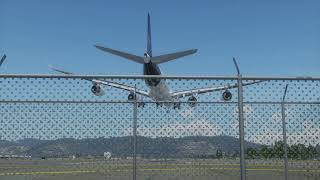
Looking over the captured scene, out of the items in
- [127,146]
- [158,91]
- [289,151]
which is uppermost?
[158,91]

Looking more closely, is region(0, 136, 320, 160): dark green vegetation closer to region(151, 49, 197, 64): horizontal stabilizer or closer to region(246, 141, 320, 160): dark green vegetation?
region(246, 141, 320, 160): dark green vegetation

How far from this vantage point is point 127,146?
7098mm

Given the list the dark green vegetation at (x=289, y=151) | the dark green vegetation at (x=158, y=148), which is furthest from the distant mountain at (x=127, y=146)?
the dark green vegetation at (x=289, y=151)

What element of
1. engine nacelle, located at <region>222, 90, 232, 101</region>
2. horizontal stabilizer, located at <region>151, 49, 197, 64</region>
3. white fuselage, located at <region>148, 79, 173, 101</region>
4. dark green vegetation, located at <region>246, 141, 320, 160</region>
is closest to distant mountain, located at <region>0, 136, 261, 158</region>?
dark green vegetation, located at <region>246, 141, 320, 160</region>

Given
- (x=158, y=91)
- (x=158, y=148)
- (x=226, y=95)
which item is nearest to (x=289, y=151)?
(x=226, y=95)

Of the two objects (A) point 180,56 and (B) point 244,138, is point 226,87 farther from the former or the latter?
(A) point 180,56

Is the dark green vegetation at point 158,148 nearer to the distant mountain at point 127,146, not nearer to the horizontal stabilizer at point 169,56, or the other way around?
the distant mountain at point 127,146

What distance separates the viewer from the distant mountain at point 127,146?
706 centimetres

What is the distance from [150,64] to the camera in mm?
36125

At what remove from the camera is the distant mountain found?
7.06m

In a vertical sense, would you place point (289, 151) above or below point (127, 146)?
below

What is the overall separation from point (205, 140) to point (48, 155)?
2624mm

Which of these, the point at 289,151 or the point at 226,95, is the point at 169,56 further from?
the point at 226,95

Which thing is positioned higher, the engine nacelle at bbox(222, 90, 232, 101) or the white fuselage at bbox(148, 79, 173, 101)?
the white fuselage at bbox(148, 79, 173, 101)
